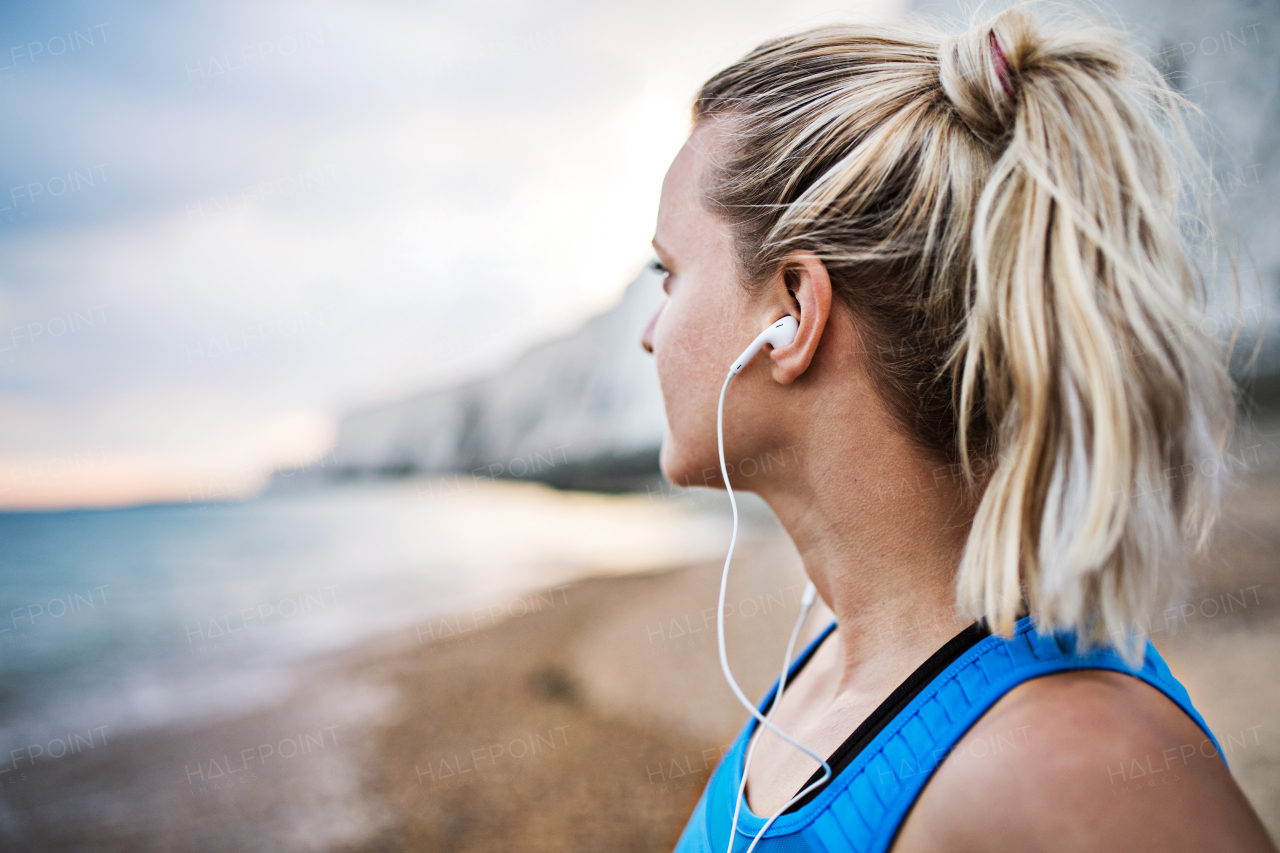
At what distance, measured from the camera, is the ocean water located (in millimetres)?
6922

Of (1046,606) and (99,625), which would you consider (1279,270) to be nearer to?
(1046,606)

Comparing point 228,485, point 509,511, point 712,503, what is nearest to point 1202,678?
point 712,503

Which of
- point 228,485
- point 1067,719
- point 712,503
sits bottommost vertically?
point 228,485

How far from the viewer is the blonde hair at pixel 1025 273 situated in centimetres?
61

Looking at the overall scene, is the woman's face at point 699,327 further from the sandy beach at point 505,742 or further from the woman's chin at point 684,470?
the sandy beach at point 505,742

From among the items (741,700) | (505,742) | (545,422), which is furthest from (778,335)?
(545,422)

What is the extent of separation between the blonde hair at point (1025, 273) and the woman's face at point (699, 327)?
0.21ft

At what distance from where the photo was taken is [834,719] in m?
0.84

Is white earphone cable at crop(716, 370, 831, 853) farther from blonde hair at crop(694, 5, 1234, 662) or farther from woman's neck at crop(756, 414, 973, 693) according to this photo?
blonde hair at crop(694, 5, 1234, 662)

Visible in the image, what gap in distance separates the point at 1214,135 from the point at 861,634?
0.77m

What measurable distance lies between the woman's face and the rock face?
34.4ft

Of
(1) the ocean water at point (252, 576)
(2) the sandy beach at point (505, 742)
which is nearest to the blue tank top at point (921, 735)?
(2) the sandy beach at point (505, 742)

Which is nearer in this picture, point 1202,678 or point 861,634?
point 861,634

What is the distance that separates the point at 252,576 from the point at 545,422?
6.05 m
